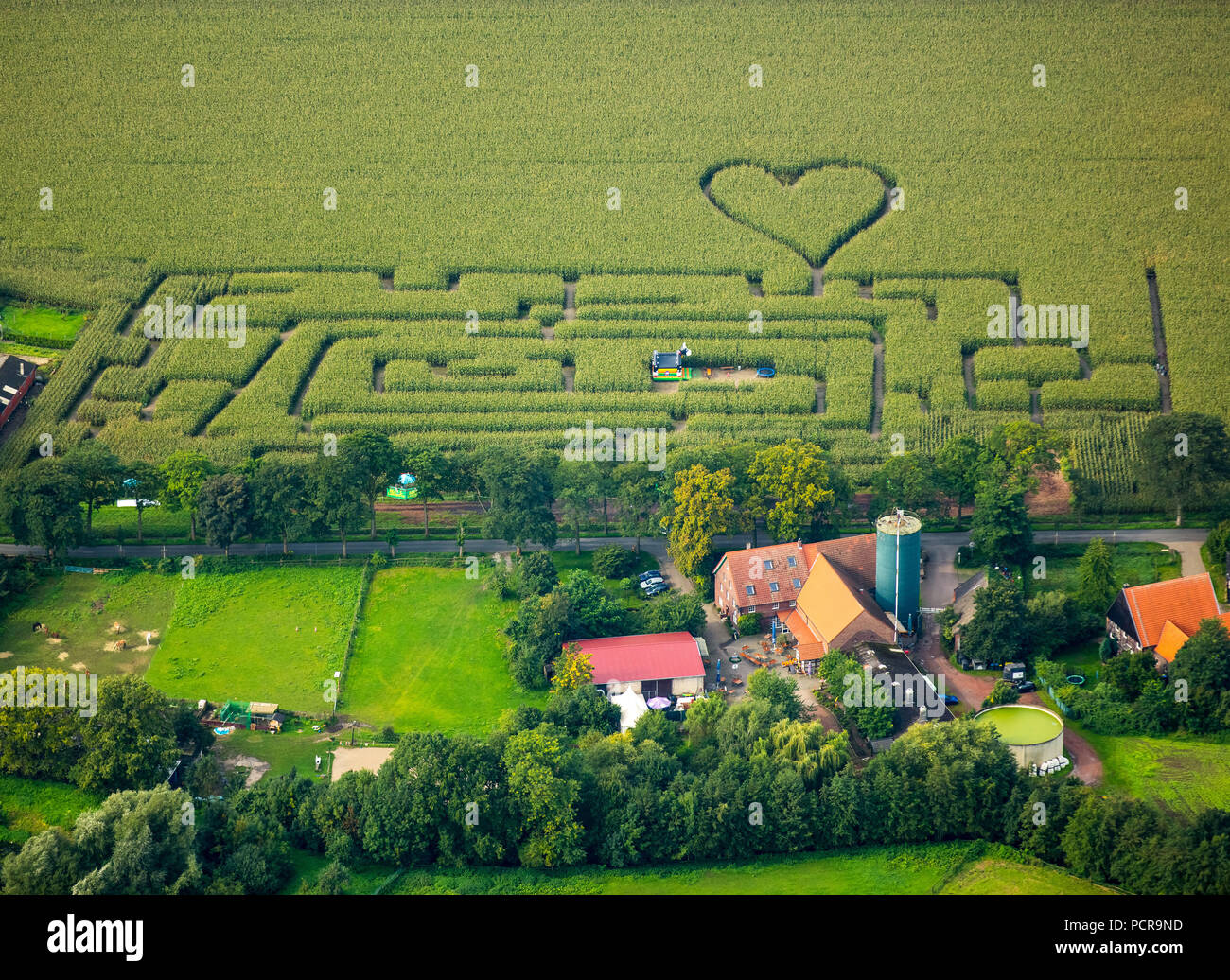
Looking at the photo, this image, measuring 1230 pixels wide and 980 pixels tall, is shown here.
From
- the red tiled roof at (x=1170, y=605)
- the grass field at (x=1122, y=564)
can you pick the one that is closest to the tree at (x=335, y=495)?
the grass field at (x=1122, y=564)

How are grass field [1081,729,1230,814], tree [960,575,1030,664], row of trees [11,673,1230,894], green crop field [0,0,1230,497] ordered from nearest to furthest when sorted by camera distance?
row of trees [11,673,1230,894] < grass field [1081,729,1230,814] < tree [960,575,1030,664] < green crop field [0,0,1230,497]

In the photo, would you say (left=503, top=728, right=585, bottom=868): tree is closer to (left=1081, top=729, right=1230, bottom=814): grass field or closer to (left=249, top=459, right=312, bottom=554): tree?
(left=1081, top=729, right=1230, bottom=814): grass field

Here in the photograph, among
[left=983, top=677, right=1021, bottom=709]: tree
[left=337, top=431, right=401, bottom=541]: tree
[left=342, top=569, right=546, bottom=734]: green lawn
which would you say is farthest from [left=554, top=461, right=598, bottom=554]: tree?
[left=983, top=677, right=1021, bottom=709]: tree

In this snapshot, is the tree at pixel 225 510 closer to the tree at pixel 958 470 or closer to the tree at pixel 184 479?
the tree at pixel 184 479

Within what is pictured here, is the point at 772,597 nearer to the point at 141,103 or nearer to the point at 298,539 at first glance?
the point at 298,539

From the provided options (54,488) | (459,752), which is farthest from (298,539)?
(459,752)

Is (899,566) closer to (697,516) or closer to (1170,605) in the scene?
(697,516)

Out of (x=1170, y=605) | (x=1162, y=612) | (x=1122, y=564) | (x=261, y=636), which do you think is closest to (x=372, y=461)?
(x=261, y=636)
